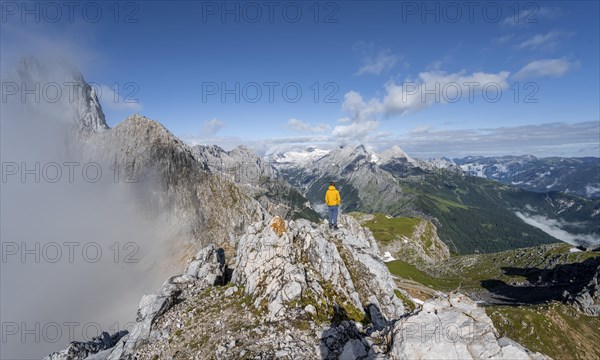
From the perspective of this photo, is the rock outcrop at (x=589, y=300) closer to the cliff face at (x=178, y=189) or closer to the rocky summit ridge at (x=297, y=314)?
the rocky summit ridge at (x=297, y=314)

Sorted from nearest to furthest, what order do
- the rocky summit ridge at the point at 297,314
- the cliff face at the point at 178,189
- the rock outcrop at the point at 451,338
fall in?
the rock outcrop at the point at 451,338 < the rocky summit ridge at the point at 297,314 < the cliff face at the point at 178,189

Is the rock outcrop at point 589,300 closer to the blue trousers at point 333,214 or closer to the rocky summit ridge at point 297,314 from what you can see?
the rocky summit ridge at point 297,314

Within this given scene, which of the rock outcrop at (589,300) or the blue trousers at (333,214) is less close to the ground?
the blue trousers at (333,214)

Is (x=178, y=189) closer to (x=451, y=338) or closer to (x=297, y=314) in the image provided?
(x=297, y=314)

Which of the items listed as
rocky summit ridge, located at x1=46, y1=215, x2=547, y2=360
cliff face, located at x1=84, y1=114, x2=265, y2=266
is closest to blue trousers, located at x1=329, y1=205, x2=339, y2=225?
rocky summit ridge, located at x1=46, y1=215, x2=547, y2=360

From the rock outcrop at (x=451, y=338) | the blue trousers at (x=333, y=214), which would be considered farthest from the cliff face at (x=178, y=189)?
the rock outcrop at (x=451, y=338)

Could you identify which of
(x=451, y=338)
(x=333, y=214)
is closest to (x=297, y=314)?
(x=451, y=338)

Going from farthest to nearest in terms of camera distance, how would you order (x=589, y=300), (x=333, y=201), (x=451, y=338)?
(x=589, y=300) → (x=333, y=201) → (x=451, y=338)

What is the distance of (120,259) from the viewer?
156250 mm

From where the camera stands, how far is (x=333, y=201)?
38750mm

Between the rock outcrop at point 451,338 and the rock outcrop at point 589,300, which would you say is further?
the rock outcrop at point 589,300

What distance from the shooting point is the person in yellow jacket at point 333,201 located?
38.6 meters

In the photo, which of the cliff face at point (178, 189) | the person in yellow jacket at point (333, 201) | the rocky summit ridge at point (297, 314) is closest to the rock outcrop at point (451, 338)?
the rocky summit ridge at point (297, 314)

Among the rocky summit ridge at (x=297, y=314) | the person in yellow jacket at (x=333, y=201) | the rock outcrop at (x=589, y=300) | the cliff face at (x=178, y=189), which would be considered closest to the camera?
the rocky summit ridge at (x=297, y=314)
